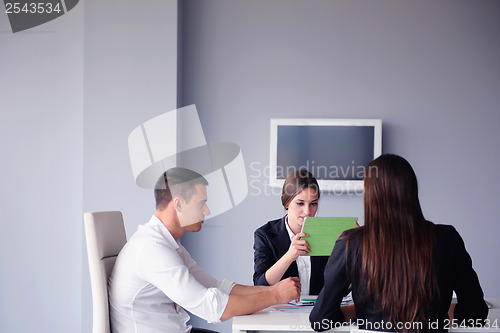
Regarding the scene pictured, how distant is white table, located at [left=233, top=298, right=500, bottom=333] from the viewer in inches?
71.4

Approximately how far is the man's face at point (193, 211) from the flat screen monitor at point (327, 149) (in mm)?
1811

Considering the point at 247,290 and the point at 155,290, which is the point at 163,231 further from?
the point at 247,290

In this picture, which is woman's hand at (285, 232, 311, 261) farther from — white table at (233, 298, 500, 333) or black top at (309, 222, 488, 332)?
black top at (309, 222, 488, 332)

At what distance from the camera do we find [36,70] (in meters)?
4.03

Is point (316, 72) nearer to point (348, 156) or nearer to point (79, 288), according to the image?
point (348, 156)

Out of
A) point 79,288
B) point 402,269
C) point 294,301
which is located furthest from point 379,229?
point 79,288

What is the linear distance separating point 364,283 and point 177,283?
2.16 ft

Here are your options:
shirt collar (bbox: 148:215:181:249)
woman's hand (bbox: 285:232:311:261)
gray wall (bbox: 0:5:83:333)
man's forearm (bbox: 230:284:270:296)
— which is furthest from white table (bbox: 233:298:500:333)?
gray wall (bbox: 0:5:83:333)

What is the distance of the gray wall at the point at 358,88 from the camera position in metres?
3.93

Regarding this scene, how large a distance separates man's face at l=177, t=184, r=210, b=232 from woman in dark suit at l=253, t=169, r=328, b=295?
553 millimetres

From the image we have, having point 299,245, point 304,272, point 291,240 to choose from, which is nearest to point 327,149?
point 291,240

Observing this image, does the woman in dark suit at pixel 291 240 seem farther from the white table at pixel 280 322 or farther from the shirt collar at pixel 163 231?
the shirt collar at pixel 163 231

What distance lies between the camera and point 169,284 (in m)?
1.87

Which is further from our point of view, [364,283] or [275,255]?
[275,255]
